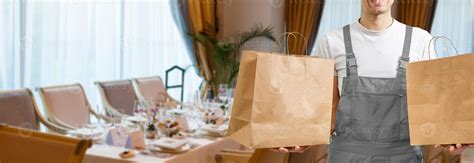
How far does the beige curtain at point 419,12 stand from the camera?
5580 mm

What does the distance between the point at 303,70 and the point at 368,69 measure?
0.29 metres

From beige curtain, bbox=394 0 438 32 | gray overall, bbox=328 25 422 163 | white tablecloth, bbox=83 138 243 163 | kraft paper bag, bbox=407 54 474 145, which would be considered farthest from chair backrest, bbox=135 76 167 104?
kraft paper bag, bbox=407 54 474 145

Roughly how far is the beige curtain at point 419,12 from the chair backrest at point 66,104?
3.43 metres

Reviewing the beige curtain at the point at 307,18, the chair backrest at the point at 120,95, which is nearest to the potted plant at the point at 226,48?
the beige curtain at the point at 307,18

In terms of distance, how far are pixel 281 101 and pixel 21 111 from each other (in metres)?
2.61

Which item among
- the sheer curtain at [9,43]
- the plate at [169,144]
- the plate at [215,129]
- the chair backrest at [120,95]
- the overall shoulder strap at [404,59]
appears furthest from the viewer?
the chair backrest at [120,95]

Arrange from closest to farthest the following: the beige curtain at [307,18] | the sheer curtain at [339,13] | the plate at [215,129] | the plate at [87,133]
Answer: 1. the plate at [87,133]
2. the plate at [215,129]
3. the sheer curtain at [339,13]
4. the beige curtain at [307,18]

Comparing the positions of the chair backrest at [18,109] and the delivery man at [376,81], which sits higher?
the delivery man at [376,81]

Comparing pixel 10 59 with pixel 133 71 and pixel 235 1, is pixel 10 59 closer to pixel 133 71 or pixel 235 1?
pixel 133 71

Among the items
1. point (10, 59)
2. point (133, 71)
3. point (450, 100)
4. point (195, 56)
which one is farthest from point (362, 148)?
point (195, 56)

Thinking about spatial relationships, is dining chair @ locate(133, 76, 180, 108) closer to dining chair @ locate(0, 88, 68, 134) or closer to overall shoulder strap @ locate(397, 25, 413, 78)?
dining chair @ locate(0, 88, 68, 134)

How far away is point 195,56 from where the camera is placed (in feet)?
20.9

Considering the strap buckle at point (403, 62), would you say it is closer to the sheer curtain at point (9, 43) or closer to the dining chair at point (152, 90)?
the dining chair at point (152, 90)

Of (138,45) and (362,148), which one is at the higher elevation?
(138,45)
